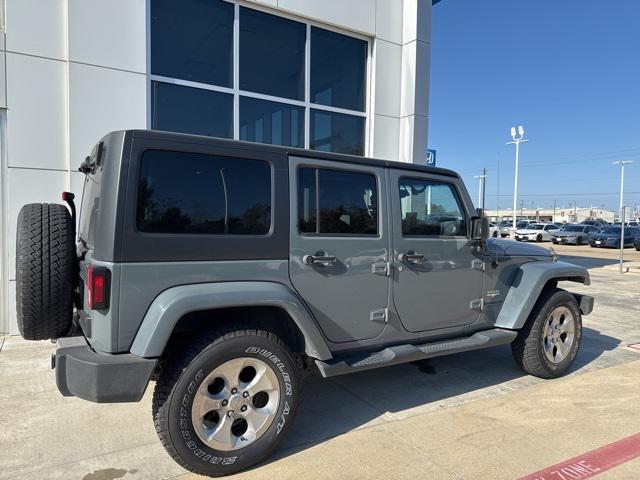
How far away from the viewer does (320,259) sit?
10.3ft

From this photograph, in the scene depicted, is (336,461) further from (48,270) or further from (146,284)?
(48,270)

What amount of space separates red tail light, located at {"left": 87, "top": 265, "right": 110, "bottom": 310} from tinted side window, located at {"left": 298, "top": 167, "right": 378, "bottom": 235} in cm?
125

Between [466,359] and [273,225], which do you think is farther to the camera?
[466,359]

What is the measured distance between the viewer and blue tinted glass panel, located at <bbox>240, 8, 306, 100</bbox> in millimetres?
7570

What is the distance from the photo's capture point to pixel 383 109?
28.6 ft

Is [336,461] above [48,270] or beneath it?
beneath

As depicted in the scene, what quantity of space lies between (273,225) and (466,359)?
3.28 metres

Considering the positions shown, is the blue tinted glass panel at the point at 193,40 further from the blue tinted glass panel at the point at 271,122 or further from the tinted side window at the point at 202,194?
the tinted side window at the point at 202,194

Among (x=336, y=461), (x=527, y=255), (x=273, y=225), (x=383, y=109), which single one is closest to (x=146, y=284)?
(x=273, y=225)

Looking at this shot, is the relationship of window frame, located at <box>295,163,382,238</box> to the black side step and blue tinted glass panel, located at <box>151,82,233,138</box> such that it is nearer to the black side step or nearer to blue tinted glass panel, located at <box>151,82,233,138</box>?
the black side step

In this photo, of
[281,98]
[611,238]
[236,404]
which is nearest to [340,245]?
[236,404]

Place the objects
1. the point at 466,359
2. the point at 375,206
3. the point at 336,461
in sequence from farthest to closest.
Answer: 1. the point at 466,359
2. the point at 375,206
3. the point at 336,461

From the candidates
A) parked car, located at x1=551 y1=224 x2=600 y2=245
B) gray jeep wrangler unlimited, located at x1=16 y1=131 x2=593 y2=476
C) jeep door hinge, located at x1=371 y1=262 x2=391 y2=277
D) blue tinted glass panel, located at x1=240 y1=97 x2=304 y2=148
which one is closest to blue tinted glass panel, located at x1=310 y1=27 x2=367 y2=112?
blue tinted glass panel, located at x1=240 y1=97 x2=304 y2=148

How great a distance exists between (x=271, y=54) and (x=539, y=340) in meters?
6.12
